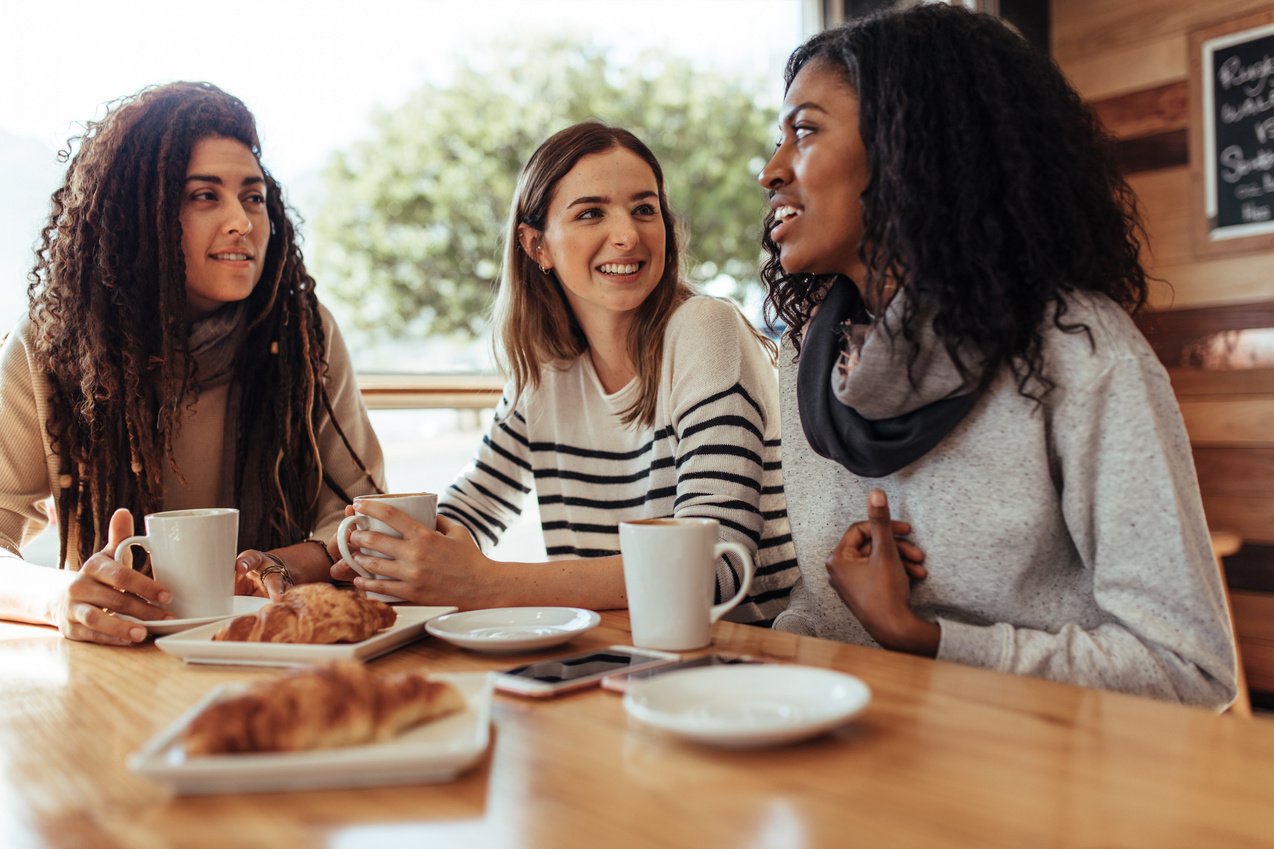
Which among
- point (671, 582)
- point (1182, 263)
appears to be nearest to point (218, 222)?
point (671, 582)

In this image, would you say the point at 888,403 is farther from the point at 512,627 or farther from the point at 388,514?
the point at 388,514

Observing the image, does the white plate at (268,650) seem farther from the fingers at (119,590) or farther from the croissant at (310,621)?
the fingers at (119,590)

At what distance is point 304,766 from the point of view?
61 cm

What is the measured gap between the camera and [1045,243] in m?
1.10

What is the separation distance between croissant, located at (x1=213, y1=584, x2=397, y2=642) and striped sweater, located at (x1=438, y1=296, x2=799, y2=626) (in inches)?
19.6

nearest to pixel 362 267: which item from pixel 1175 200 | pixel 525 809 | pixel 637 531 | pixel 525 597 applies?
pixel 1175 200

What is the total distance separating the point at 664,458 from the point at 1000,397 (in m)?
0.63

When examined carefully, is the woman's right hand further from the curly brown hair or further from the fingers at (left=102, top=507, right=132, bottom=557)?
the curly brown hair

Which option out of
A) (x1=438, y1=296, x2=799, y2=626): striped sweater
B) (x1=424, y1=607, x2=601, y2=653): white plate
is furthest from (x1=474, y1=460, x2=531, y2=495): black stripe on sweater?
(x1=424, y1=607, x2=601, y2=653): white plate

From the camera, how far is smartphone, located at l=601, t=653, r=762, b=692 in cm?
85

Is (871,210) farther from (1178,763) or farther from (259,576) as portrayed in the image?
(259,576)

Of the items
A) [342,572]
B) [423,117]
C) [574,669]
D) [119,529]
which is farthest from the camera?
[423,117]

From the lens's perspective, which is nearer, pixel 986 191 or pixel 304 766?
pixel 304 766

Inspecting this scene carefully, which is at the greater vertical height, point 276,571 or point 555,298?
point 555,298
